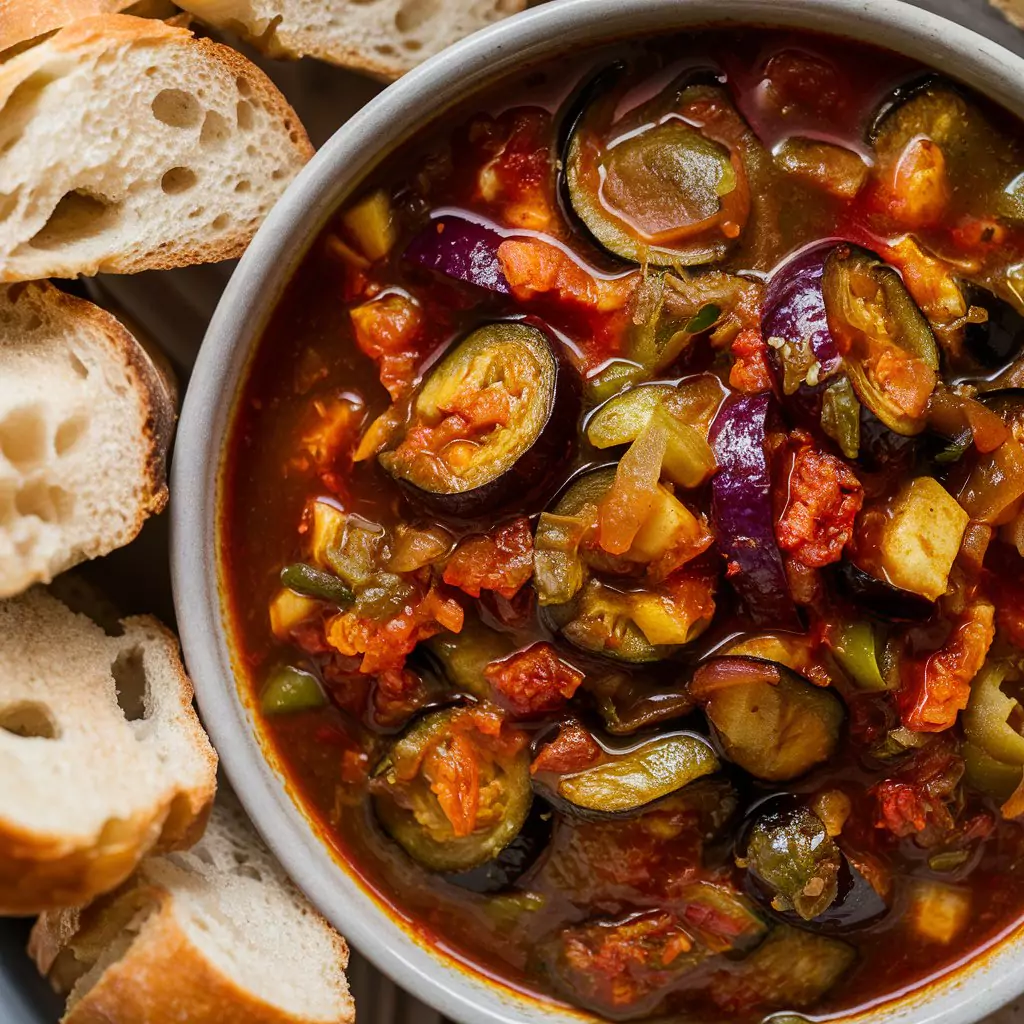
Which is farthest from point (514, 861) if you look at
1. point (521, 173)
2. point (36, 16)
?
point (36, 16)

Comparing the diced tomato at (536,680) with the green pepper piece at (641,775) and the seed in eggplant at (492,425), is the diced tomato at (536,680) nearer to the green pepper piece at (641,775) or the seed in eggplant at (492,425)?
the green pepper piece at (641,775)

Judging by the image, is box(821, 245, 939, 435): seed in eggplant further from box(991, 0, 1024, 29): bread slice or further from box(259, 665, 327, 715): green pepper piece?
box(259, 665, 327, 715): green pepper piece

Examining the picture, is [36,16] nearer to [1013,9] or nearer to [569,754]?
[569,754]

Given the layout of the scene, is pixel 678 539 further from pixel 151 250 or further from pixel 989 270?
pixel 151 250

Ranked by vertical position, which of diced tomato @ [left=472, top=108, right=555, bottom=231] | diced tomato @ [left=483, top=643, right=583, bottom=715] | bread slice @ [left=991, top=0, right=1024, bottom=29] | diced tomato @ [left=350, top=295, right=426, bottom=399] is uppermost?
bread slice @ [left=991, top=0, right=1024, bottom=29]

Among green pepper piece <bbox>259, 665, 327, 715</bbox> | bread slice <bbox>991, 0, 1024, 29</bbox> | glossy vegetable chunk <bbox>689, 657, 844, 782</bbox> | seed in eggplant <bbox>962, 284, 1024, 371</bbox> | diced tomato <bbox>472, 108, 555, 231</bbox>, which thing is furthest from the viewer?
bread slice <bbox>991, 0, 1024, 29</bbox>

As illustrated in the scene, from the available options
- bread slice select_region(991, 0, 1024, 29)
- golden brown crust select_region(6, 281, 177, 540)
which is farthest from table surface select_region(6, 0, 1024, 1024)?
golden brown crust select_region(6, 281, 177, 540)

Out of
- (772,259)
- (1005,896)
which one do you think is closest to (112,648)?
(772,259)
